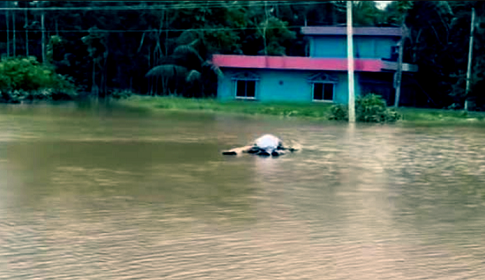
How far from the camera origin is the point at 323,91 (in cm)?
4222

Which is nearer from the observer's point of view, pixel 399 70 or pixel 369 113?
pixel 369 113

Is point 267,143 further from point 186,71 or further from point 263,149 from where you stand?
point 186,71

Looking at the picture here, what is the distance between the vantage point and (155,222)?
938cm

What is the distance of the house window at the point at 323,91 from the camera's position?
1655 inches

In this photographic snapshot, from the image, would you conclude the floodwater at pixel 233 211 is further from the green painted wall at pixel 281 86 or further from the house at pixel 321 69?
the green painted wall at pixel 281 86

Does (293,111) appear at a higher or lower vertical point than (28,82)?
lower

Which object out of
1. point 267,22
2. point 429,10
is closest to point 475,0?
point 429,10

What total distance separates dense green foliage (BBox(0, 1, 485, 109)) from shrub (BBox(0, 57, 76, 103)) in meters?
5.11

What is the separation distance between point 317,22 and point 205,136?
3306 centimetres

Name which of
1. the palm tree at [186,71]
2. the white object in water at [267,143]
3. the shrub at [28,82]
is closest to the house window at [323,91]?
the palm tree at [186,71]

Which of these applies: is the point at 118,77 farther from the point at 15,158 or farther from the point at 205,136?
the point at 15,158

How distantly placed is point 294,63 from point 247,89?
3.55 m

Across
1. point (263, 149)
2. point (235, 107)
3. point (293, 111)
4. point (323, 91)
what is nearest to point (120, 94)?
point (235, 107)

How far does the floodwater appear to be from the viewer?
756 cm
